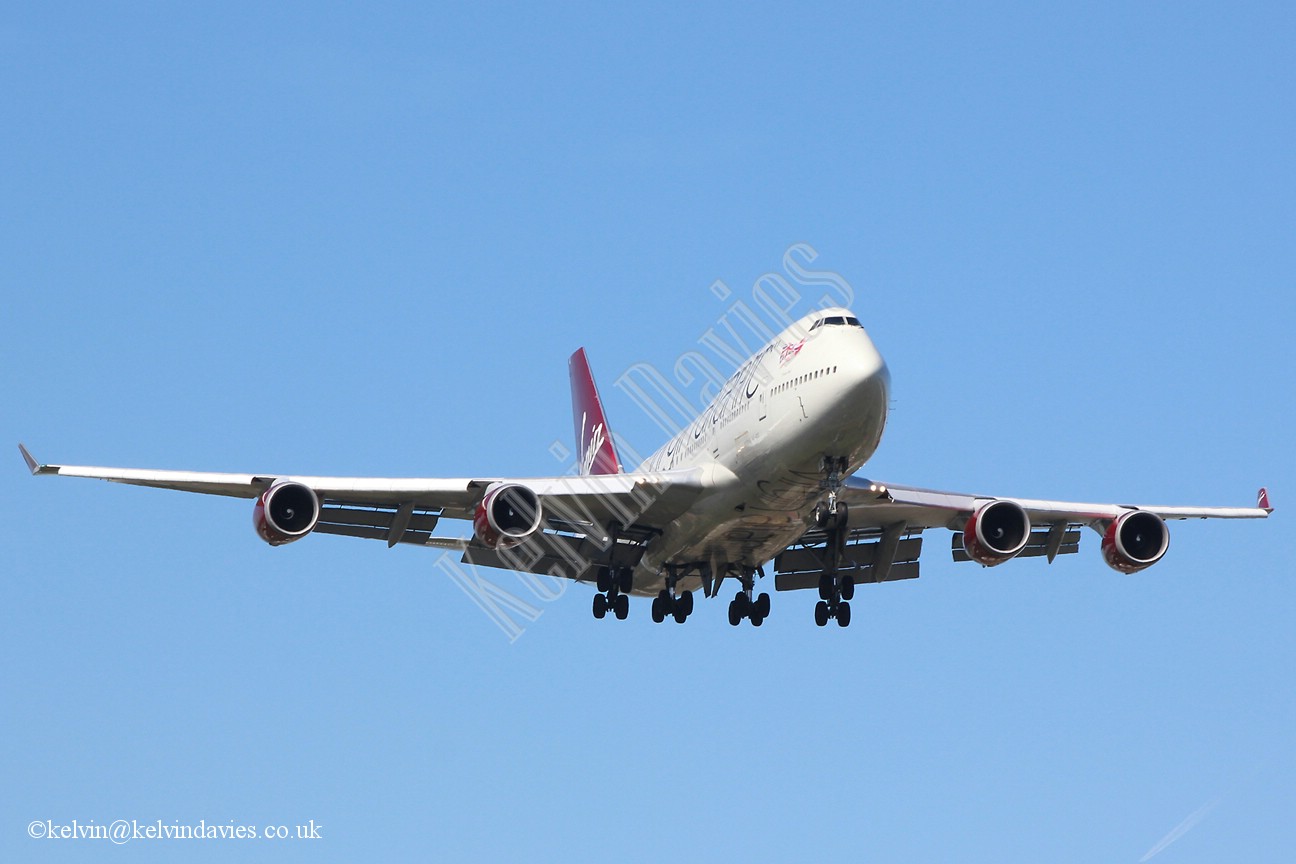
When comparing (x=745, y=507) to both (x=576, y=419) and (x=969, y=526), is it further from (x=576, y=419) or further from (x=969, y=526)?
(x=576, y=419)

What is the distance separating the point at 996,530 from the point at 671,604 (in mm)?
8268

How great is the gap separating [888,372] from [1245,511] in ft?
47.6

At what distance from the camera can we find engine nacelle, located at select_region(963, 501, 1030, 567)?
39.5 metres

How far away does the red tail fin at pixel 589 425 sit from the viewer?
166 feet

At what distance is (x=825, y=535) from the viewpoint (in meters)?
42.6

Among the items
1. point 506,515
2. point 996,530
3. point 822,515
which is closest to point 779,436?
point 822,515

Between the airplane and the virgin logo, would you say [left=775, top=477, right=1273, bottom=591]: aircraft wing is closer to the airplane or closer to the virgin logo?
the airplane

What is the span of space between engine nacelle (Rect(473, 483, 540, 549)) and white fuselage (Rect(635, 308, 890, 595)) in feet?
12.4

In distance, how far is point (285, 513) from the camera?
3591 cm

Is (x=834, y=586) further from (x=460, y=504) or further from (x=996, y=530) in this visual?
(x=460, y=504)

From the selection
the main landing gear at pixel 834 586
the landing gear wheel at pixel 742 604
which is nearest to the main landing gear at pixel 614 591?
the landing gear wheel at pixel 742 604

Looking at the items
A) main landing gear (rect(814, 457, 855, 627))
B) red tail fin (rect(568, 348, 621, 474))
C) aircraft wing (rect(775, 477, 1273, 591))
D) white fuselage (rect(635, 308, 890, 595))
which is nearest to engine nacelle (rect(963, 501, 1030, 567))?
aircraft wing (rect(775, 477, 1273, 591))

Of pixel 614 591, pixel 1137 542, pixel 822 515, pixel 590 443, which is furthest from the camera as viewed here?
pixel 590 443

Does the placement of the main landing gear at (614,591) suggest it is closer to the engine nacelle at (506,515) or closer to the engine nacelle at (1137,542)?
the engine nacelle at (506,515)
